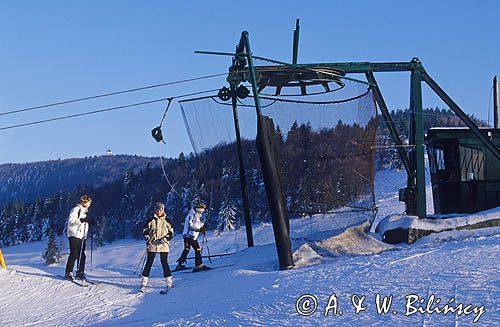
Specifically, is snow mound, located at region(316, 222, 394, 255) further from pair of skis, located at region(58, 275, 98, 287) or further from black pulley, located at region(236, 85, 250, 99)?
pair of skis, located at region(58, 275, 98, 287)

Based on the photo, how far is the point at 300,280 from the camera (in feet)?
37.6

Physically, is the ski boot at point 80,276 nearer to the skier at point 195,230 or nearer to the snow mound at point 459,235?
the skier at point 195,230

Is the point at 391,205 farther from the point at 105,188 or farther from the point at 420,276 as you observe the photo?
the point at 105,188

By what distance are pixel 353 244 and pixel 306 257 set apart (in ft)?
5.01

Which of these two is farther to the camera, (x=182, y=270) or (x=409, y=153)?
(x=409, y=153)

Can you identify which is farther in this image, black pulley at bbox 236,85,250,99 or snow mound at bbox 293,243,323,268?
black pulley at bbox 236,85,250,99

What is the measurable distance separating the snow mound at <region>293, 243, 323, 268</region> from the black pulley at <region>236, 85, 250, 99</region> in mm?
4178

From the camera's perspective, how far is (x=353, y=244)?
15.5 meters

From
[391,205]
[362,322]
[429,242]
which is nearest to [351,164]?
[429,242]

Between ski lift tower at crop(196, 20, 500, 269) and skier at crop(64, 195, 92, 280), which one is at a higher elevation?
ski lift tower at crop(196, 20, 500, 269)

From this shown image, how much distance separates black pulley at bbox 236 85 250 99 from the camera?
1691 centimetres

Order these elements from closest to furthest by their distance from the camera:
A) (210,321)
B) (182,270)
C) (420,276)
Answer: (210,321)
(420,276)
(182,270)

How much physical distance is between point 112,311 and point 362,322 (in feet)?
16.9

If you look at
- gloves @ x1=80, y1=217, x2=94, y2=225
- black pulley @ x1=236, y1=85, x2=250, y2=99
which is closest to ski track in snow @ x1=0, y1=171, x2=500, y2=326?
gloves @ x1=80, y1=217, x2=94, y2=225
